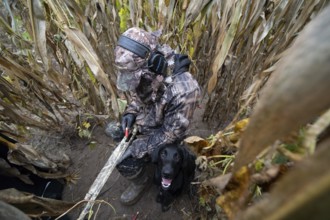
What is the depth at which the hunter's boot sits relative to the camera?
5.72 feet

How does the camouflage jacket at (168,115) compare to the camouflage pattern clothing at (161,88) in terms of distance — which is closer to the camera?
the camouflage pattern clothing at (161,88)

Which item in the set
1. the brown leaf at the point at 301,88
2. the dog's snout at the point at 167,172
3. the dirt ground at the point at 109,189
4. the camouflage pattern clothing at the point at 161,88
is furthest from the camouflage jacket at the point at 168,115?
the brown leaf at the point at 301,88

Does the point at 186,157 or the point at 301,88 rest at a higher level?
the point at 301,88

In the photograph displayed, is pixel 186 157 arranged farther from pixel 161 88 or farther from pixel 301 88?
Result: pixel 301 88

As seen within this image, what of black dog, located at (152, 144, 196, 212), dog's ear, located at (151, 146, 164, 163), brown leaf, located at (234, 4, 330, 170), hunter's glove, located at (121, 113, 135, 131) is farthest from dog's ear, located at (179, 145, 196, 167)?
brown leaf, located at (234, 4, 330, 170)

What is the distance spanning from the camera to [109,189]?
72.6 inches

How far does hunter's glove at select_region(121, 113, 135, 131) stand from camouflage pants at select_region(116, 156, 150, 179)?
0.21m

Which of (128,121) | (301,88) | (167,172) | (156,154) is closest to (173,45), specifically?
(128,121)

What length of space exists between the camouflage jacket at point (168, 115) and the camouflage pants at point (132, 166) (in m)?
0.08

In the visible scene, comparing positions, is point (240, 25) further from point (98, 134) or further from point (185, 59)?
point (98, 134)

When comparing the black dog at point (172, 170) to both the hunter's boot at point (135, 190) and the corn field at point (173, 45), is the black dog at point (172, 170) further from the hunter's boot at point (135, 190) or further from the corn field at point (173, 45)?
the corn field at point (173, 45)

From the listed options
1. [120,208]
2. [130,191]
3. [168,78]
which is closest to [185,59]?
[168,78]

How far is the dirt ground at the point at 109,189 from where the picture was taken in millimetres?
1688

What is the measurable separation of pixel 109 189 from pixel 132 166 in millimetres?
333
